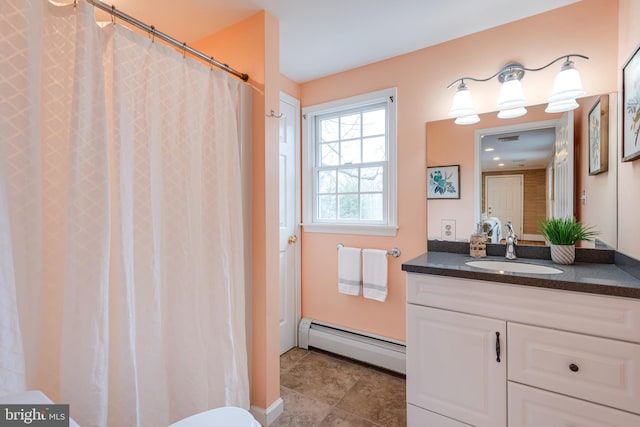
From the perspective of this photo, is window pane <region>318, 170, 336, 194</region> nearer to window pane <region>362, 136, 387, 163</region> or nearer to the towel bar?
window pane <region>362, 136, 387, 163</region>

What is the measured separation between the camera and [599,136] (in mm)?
1551

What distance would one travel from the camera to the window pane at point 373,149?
2365 millimetres

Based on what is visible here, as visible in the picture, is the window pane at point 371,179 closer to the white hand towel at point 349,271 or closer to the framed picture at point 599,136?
the white hand towel at point 349,271

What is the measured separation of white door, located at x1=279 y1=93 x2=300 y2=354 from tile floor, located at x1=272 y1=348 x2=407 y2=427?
28 cm

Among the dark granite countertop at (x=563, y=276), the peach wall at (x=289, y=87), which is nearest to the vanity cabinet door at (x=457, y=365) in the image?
the dark granite countertop at (x=563, y=276)

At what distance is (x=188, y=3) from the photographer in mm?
1627

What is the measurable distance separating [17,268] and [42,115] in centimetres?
49

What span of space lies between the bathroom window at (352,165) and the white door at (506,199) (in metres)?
Answer: 0.64

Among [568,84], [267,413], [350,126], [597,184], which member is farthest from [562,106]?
[267,413]

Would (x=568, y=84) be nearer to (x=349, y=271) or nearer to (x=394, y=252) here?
(x=394, y=252)

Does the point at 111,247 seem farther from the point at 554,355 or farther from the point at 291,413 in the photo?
the point at 554,355

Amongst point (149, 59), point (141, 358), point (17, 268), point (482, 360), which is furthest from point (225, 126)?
point (482, 360)

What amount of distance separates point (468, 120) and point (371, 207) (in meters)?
0.91

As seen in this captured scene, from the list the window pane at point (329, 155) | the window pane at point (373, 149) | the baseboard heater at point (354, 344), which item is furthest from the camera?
the window pane at point (329, 155)
